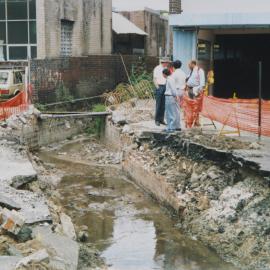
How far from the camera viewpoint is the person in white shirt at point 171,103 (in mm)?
14242

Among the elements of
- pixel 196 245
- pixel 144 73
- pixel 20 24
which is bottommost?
pixel 196 245

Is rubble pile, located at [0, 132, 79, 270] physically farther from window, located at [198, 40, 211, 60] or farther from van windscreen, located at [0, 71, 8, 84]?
van windscreen, located at [0, 71, 8, 84]

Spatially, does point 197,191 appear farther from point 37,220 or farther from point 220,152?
point 37,220

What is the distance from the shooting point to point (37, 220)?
906cm

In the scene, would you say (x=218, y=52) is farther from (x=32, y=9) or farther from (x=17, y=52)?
(x=17, y=52)

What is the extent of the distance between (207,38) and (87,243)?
11.5 metres

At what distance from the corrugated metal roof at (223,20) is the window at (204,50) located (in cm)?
129

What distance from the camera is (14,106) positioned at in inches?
760

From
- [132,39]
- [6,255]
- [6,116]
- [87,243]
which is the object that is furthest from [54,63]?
[6,255]

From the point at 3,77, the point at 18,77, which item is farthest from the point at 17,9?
the point at 3,77

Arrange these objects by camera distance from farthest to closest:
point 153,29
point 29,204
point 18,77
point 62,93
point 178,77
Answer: point 153,29
point 62,93
point 18,77
point 178,77
point 29,204

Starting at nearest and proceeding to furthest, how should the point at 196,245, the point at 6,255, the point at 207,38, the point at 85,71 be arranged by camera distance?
the point at 6,255, the point at 196,245, the point at 207,38, the point at 85,71

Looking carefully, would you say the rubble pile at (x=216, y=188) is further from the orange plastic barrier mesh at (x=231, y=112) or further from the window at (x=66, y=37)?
the window at (x=66, y=37)

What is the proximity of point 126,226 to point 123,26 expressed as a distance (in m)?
20.9
